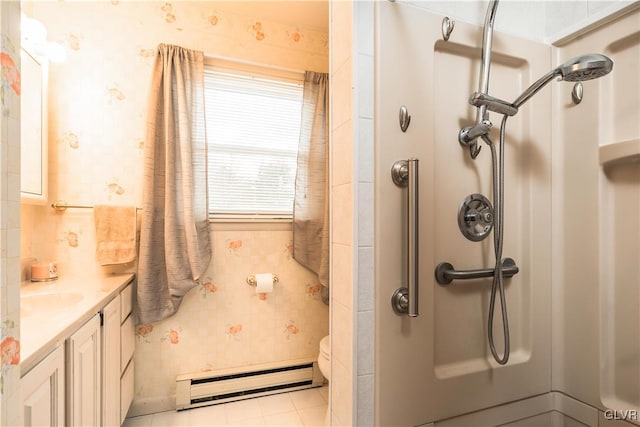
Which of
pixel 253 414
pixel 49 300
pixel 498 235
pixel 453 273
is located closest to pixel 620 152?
pixel 498 235

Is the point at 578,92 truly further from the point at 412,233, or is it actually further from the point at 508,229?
the point at 412,233

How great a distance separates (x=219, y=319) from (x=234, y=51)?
5.72 feet

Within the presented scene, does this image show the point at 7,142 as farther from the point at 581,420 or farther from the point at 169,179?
the point at 581,420

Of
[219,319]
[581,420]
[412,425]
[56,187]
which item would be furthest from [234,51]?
[581,420]

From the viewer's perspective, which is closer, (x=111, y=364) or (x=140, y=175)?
(x=111, y=364)

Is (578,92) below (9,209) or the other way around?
the other way around

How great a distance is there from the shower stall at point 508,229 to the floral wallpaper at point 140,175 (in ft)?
4.43

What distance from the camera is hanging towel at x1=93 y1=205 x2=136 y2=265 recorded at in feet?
5.42

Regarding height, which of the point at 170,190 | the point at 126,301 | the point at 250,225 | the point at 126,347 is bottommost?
the point at 126,347

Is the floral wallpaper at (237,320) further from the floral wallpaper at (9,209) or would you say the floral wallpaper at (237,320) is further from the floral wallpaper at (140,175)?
the floral wallpaper at (9,209)

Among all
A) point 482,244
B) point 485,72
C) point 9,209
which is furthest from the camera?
point 482,244

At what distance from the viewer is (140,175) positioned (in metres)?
1.85

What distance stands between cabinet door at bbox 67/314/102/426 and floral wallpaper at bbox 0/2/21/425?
2.12ft

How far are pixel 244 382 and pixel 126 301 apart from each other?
0.88m
